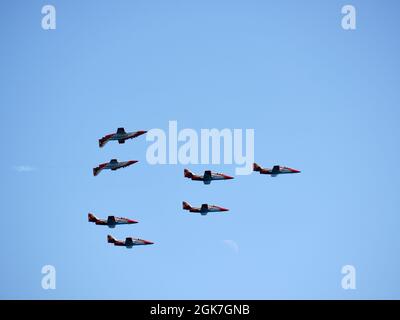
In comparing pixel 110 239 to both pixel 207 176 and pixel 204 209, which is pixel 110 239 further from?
pixel 207 176

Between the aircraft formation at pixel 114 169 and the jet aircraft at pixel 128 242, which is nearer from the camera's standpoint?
the aircraft formation at pixel 114 169

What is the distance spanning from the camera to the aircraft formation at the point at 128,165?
179m

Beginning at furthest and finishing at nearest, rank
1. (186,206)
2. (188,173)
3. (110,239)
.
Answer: (110,239) → (186,206) → (188,173)

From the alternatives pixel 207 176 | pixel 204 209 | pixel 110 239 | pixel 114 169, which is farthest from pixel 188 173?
pixel 110 239

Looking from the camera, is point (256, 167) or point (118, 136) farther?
point (256, 167)

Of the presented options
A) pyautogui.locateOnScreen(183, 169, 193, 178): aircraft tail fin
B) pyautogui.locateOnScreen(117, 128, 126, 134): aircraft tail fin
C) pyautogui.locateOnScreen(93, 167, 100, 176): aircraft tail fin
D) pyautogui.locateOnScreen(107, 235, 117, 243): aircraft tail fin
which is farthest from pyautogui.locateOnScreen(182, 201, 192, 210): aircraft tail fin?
pyautogui.locateOnScreen(117, 128, 126, 134): aircraft tail fin

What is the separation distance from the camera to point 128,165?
602 feet

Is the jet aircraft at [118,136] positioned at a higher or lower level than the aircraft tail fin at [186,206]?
higher

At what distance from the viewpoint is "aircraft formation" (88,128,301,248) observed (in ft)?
587

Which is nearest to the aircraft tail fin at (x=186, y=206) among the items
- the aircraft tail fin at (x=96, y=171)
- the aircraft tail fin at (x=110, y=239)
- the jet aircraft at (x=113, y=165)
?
the jet aircraft at (x=113, y=165)

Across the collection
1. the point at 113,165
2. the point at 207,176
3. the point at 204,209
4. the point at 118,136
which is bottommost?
the point at 204,209

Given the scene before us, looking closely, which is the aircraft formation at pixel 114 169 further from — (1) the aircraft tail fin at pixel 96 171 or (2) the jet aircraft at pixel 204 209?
(2) the jet aircraft at pixel 204 209

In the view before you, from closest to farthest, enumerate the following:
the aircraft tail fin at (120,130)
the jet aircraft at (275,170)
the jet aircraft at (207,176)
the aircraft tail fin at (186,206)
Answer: the aircraft tail fin at (120,130) → the jet aircraft at (207,176) → the jet aircraft at (275,170) → the aircraft tail fin at (186,206)
